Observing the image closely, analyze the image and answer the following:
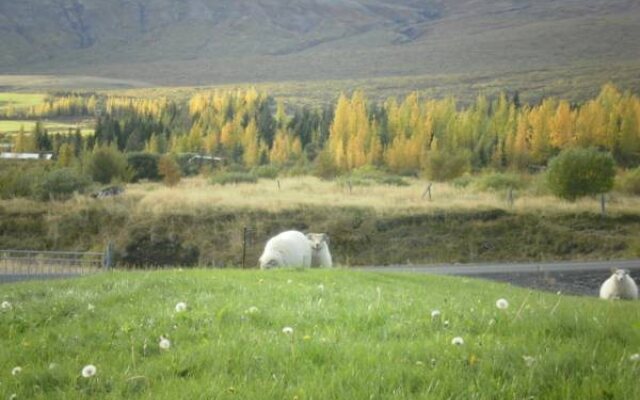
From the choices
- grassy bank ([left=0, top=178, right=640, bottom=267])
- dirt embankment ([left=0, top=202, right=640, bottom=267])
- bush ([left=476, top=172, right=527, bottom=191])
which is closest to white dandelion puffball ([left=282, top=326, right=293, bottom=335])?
grassy bank ([left=0, top=178, right=640, bottom=267])

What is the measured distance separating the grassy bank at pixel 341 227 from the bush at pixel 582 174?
1858 mm

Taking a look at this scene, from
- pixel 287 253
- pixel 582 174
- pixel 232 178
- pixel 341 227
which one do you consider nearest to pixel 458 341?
pixel 287 253

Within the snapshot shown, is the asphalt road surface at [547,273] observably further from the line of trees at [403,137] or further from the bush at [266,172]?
the bush at [266,172]

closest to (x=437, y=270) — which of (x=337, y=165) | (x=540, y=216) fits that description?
(x=540, y=216)

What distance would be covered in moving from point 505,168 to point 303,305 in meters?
103

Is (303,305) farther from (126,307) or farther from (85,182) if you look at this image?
(85,182)

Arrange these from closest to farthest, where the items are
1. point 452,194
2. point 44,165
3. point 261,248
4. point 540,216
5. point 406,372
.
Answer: point 406,372
point 261,248
point 540,216
point 452,194
point 44,165

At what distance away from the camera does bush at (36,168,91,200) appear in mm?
71562

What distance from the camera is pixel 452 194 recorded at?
240 feet

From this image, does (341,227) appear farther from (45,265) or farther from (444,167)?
(444,167)

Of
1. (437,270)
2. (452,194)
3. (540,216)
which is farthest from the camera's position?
(452,194)

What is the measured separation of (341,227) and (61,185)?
106 feet

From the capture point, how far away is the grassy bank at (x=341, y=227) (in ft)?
178

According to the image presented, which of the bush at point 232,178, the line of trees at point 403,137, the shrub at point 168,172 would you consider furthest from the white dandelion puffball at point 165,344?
the line of trees at point 403,137
